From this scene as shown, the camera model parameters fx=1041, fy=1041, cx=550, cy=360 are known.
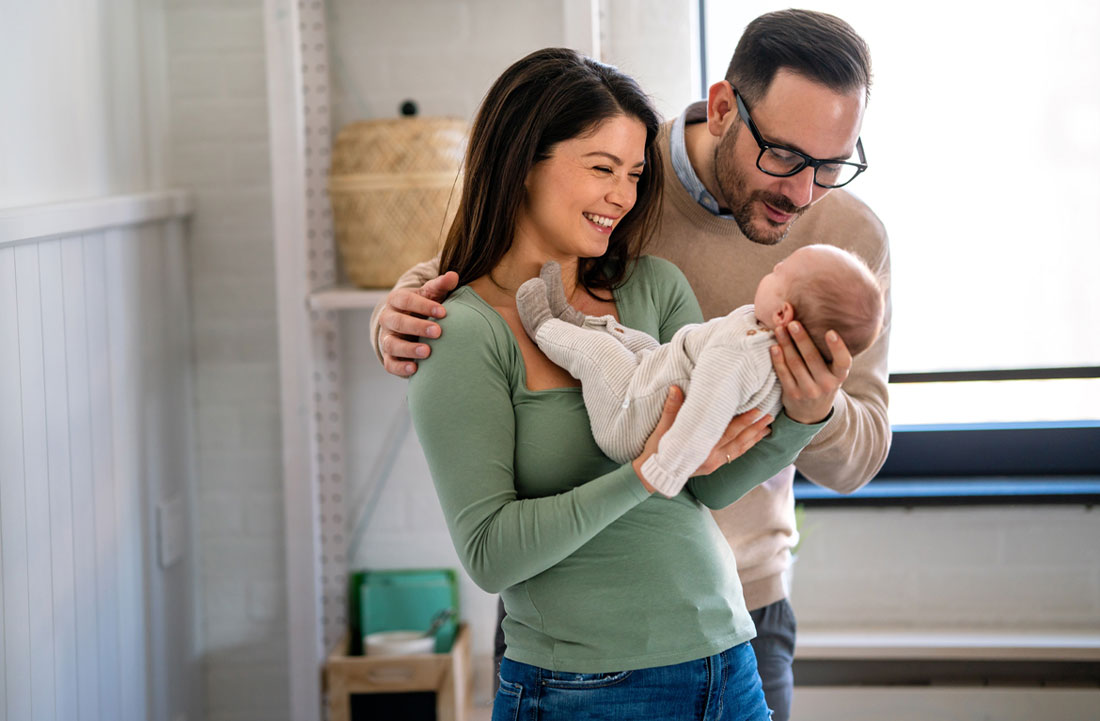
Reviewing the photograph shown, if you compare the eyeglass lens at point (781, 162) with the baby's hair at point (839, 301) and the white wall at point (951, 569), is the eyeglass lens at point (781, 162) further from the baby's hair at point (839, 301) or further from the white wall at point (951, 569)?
the white wall at point (951, 569)

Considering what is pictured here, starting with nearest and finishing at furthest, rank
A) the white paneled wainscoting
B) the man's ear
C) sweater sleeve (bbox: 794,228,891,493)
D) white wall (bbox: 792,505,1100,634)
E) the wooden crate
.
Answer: sweater sleeve (bbox: 794,228,891,493) → the man's ear → the white paneled wainscoting → the wooden crate → white wall (bbox: 792,505,1100,634)

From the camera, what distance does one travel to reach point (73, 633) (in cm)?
189

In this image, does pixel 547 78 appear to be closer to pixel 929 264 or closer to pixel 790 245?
pixel 790 245

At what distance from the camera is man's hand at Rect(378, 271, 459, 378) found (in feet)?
4.02

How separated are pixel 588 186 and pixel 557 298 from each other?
0.14 meters

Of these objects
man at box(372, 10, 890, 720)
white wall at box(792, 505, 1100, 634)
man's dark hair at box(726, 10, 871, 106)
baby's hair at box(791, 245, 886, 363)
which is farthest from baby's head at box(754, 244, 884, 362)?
white wall at box(792, 505, 1100, 634)

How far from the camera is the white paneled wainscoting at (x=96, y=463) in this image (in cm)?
172

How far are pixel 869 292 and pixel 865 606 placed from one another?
1469mm

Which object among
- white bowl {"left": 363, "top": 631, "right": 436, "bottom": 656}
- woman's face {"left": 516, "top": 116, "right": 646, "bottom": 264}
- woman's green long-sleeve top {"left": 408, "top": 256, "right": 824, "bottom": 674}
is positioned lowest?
white bowl {"left": 363, "top": 631, "right": 436, "bottom": 656}

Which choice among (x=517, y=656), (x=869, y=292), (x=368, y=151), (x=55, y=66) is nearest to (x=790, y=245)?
(x=869, y=292)

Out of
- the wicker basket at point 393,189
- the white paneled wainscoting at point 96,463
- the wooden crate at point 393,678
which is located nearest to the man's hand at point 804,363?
the wicker basket at point 393,189

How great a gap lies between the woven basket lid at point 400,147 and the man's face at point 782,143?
76 cm

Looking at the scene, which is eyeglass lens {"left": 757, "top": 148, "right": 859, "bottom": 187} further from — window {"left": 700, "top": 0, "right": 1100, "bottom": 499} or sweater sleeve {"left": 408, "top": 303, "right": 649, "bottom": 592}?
window {"left": 700, "top": 0, "right": 1100, "bottom": 499}

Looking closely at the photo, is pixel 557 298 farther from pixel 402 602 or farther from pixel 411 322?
pixel 402 602
